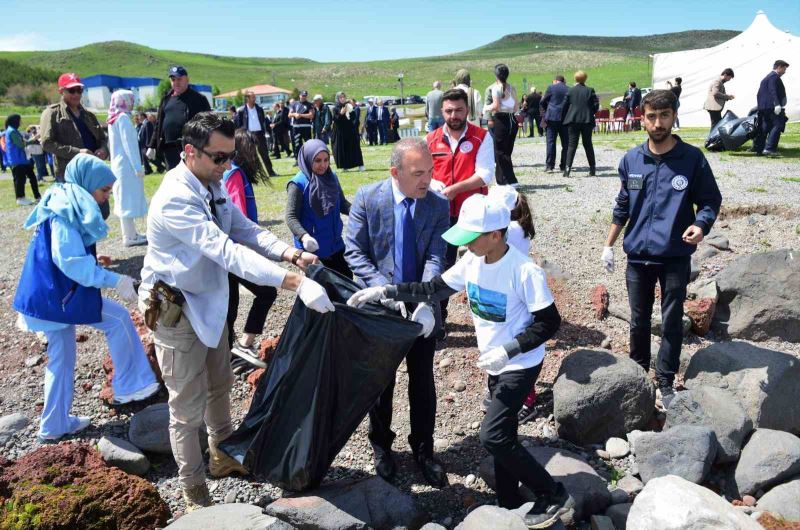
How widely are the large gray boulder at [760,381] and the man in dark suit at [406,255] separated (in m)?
1.86

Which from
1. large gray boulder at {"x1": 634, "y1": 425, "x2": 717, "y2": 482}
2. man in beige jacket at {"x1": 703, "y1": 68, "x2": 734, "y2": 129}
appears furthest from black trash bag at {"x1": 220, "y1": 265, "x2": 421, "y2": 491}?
man in beige jacket at {"x1": 703, "y1": 68, "x2": 734, "y2": 129}

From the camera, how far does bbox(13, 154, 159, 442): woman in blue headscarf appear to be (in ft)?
13.3

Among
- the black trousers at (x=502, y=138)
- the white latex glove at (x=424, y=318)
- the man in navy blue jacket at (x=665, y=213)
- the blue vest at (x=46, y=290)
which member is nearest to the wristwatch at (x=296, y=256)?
the white latex glove at (x=424, y=318)

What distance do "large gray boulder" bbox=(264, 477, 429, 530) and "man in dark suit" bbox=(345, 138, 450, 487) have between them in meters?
0.39

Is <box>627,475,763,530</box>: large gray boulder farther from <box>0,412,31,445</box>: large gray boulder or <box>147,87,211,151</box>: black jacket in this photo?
<box>147,87,211,151</box>: black jacket

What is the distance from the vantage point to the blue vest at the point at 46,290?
13.9 feet

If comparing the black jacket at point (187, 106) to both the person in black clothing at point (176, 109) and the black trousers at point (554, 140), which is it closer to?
the person in black clothing at point (176, 109)

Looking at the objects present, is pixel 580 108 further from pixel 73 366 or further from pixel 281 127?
pixel 281 127

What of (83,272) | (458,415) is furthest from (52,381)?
(458,415)

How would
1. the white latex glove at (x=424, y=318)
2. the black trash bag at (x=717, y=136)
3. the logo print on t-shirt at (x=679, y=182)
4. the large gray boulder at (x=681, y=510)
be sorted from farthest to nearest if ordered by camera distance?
1. the black trash bag at (x=717, y=136)
2. the logo print on t-shirt at (x=679, y=182)
3. the white latex glove at (x=424, y=318)
4. the large gray boulder at (x=681, y=510)

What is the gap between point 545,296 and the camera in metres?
3.17

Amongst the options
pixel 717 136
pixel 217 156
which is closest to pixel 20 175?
pixel 217 156

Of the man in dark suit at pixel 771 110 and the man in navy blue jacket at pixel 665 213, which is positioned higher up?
the man in dark suit at pixel 771 110

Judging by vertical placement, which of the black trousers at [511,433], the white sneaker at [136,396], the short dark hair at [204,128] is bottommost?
the white sneaker at [136,396]
